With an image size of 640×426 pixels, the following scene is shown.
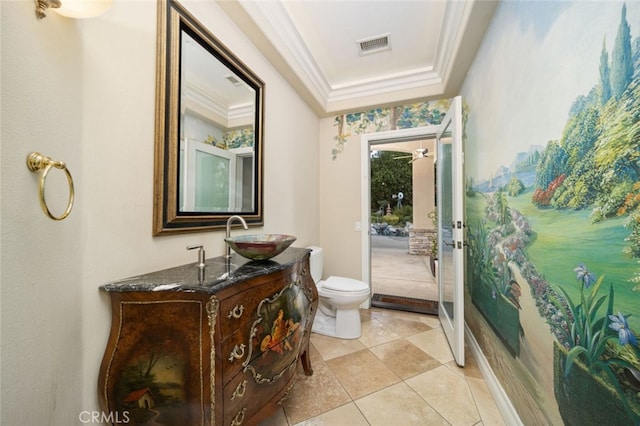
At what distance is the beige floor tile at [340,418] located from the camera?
4.25 feet

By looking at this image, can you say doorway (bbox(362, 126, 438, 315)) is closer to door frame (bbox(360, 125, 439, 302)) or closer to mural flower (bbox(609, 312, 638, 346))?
door frame (bbox(360, 125, 439, 302))

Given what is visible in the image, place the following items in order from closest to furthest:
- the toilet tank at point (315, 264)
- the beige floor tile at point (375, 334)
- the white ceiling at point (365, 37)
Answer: the white ceiling at point (365, 37) → the beige floor tile at point (375, 334) → the toilet tank at point (315, 264)

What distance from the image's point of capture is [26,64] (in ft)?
2.26

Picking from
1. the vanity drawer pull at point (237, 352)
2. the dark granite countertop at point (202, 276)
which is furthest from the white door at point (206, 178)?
the vanity drawer pull at point (237, 352)

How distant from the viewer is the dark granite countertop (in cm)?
85

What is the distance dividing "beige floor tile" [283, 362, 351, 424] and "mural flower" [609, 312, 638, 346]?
4.27 ft

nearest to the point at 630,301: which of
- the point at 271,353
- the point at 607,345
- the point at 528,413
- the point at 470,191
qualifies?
the point at 607,345

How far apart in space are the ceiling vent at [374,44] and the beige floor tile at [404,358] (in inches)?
104

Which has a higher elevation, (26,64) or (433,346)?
(26,64)

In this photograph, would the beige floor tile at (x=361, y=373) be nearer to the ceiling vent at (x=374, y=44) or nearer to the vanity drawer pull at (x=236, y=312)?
the vanity drawer pull at (x=236, y=312)

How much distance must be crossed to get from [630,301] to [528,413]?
2.90 feet

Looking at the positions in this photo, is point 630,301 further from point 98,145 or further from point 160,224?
point 98,145

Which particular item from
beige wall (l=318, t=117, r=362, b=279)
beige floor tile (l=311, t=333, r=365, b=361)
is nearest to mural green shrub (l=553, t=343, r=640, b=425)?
beige floor tile (l=311, t=333, r=365, b=361)

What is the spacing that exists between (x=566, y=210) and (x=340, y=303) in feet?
5.44
